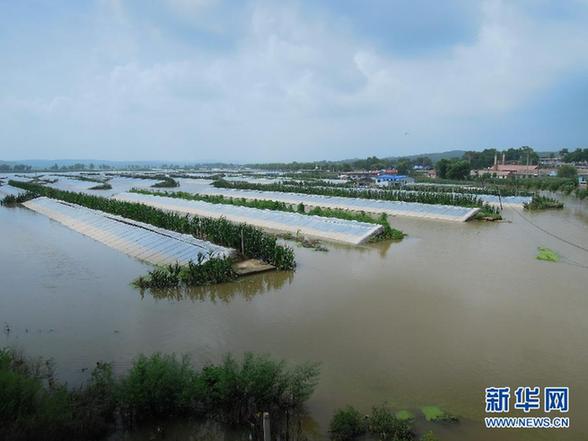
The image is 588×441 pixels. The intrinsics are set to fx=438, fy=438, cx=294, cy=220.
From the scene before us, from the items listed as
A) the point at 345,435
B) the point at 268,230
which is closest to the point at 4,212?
the point at 268,230

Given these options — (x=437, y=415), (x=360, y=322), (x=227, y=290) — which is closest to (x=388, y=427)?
(x=437, y=415)

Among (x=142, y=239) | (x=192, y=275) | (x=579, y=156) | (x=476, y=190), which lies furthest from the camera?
(x=579, y=156)

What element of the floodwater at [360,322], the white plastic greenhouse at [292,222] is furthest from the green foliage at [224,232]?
the white plastic greenhouse at [292,222]

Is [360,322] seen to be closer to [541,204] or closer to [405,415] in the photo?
[405,415]

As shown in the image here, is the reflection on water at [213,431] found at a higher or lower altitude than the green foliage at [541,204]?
lower

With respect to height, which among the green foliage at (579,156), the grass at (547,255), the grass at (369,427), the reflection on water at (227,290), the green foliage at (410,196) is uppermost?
the green foliage at (579,156)

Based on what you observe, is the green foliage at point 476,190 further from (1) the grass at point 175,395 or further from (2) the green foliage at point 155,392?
(2) the green foliage at point 155,392

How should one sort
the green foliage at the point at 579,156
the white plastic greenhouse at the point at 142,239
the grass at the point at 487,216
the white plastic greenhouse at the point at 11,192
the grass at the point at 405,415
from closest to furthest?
the grass at the point at 405,415
the white plastic greenhouse at the point at 142,239
the grass at the point at 487,216
the white plastic greenhouse at the point at 11,192
the green foliage at the point at 579,156
